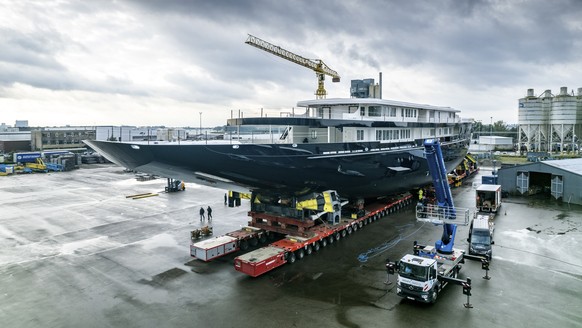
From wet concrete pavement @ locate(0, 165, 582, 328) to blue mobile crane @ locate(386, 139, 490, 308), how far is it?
54 centimetres

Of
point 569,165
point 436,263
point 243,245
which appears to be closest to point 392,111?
point 243,245

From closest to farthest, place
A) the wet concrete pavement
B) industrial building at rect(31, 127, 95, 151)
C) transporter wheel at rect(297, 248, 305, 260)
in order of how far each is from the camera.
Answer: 1. the wet concrete pavement
2. transporter wheel at rect(297, 248, 305, 260)
3. industrial building at rect(31, 127, 95, 151)

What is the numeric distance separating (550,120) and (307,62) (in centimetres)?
4378

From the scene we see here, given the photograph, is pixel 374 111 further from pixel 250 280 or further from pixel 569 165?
pixel 569 165

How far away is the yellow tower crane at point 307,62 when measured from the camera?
49897 millimetres

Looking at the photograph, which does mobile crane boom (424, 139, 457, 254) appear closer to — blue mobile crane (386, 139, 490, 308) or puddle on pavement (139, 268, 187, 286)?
blue mobile crane (386, 139, 490, 308)

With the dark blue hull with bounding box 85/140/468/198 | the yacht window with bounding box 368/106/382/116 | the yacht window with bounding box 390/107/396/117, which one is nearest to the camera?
the dark blue hull with bounding box 85/140/468/198

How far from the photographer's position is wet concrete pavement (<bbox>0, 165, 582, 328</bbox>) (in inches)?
456

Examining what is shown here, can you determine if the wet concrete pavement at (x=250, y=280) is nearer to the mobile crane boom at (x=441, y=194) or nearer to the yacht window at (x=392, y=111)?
the mobile crane boom at (x=441, y=194)

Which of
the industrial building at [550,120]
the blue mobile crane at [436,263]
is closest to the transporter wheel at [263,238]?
the blue mobile crane at [436,263]

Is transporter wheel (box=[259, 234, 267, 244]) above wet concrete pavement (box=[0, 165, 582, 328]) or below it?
above

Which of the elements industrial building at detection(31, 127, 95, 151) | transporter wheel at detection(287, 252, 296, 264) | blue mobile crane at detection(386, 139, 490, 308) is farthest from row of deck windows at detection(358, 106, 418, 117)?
industrial building at detection(31, 127, 95, 151)

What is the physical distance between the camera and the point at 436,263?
42.1ft

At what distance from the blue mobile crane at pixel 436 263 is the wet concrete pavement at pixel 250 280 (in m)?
0.54
